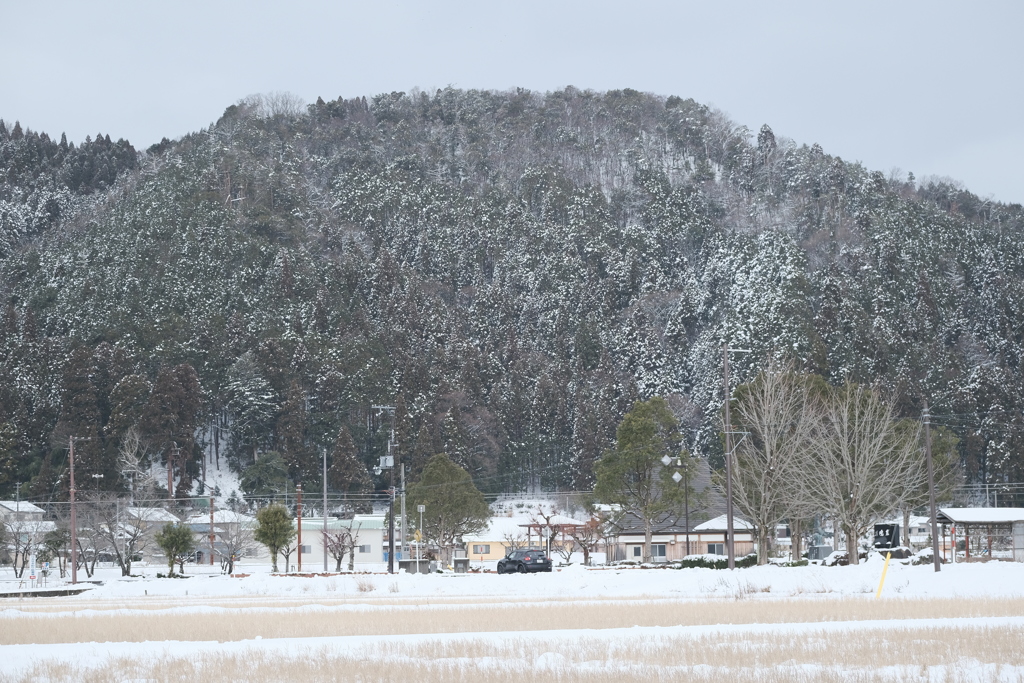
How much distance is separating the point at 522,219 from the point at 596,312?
3563 cm

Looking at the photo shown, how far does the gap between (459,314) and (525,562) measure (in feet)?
320

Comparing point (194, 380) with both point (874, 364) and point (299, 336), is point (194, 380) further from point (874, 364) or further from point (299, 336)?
point (874, 364)

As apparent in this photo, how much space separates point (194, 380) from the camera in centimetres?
10894

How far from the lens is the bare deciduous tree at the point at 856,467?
4759cm

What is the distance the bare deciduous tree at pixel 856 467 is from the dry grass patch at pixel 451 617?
18.6m

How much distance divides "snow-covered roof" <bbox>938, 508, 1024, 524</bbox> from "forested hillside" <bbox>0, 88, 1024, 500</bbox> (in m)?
35.0

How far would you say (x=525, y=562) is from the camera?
5312cm

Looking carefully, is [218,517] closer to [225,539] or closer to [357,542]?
[357,542]

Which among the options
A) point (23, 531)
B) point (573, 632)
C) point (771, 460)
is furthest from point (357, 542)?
point (573, 632)

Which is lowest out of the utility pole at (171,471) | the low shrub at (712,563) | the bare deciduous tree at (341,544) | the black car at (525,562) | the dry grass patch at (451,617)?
the bare deciduous tree at (341,544)

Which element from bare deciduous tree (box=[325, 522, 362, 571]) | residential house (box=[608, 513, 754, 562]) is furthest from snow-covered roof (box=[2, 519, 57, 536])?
residential house (box=[608, 513, 754, 562])

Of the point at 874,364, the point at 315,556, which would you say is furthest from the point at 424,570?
the point at 874,364

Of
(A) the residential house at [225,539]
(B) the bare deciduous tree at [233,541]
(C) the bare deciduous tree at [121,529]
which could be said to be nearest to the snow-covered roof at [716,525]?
(B) the bare deciduous tree at [233,541]

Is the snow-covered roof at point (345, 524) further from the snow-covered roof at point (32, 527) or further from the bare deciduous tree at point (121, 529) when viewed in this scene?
the snow-covered roof at point (32, 527)
